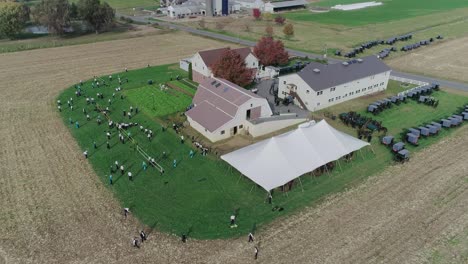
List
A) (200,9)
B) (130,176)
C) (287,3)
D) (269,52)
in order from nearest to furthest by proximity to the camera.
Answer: (130,176) → (269,52) → (200,9) → (287,3)

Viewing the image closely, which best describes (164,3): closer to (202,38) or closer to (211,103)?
(202,38)

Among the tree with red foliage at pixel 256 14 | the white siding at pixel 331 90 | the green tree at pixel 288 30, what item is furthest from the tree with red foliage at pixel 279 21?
the white siding at pixel 331 90

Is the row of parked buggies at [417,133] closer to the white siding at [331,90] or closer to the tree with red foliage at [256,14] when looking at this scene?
the white siding at [331,90]

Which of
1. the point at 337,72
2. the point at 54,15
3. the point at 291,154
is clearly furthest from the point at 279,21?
the point at 291,154

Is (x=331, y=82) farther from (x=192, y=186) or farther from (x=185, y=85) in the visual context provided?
(x=192, y=186)

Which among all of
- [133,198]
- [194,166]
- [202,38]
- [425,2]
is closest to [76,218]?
[133,198]
